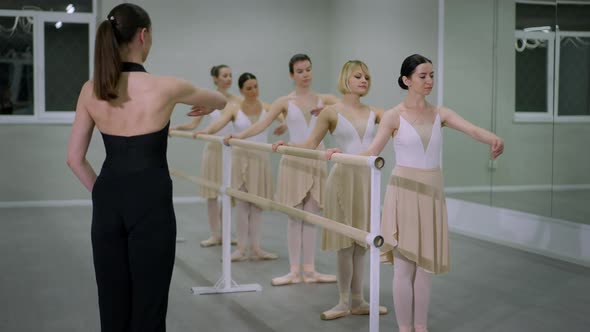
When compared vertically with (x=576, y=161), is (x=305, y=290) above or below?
below

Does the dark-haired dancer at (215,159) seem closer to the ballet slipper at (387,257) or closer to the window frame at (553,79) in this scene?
the window frame at (553,79)

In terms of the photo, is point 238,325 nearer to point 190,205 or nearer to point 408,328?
point 408,328

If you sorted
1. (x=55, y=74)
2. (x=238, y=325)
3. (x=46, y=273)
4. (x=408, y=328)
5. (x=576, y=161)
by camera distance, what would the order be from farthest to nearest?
(x=55, y=74) → (x=576, y=161) → (x=46, y=273) → (x=238, y=325) → (x=408, y=328)

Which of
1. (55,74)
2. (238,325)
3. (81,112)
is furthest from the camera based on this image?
(55,74)

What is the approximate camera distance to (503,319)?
3881mm

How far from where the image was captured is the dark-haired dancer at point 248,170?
18.0 ft

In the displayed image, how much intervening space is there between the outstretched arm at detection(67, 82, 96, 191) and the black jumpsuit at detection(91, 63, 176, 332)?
78 mm

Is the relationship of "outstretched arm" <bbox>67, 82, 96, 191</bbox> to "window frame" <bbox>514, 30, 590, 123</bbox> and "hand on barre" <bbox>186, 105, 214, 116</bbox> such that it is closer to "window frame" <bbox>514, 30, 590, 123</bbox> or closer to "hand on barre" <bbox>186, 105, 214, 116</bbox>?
"hand on barre" <bbox>186, 105, 214, 116</bbox>

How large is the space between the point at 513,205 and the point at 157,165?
457cm

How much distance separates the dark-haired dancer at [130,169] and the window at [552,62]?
3996mm

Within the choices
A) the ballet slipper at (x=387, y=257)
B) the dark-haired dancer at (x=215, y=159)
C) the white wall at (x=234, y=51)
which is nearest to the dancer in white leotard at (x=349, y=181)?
the ballet slipper at (x=387, y=257)

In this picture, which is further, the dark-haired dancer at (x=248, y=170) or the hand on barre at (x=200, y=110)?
the dark-haired dancer at (x=248, y=170)

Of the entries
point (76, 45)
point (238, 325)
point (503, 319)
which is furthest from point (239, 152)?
point (76, 45)

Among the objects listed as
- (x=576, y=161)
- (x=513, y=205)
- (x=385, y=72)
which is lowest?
(x=513, y=205)
